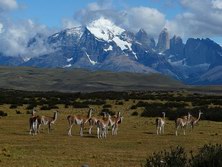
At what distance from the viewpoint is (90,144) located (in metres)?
29.9

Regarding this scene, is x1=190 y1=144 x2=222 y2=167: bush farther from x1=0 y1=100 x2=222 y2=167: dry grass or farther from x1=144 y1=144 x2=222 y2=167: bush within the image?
x1=0 y1=100 x2=222 y2=167: dry grass

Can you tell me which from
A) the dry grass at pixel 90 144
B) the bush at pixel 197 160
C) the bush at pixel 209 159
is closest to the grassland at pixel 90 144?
the dry grass at pixel 90 144

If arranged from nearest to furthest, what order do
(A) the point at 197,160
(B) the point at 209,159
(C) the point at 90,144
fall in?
(B) the point at 209,159, (A) the point at 197,160, (C) the point at 90,144

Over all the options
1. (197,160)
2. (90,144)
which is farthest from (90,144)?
(197,160)

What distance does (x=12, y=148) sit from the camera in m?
26.9

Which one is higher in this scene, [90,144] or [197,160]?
[197,160]

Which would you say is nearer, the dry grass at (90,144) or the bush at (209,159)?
the bush at (209,159)

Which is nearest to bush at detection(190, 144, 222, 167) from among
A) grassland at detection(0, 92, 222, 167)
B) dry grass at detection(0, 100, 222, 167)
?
dry grass at detection(0, 100, 222, 167)

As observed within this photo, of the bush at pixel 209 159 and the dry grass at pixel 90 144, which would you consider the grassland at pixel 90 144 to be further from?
the bush at pixel 209 159

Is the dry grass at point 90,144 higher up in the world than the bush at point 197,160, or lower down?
lower down

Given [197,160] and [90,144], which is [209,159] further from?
[90,144]

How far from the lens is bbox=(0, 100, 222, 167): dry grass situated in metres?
23.1

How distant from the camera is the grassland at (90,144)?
2312 centimetres

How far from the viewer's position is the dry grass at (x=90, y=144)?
23.1 m
